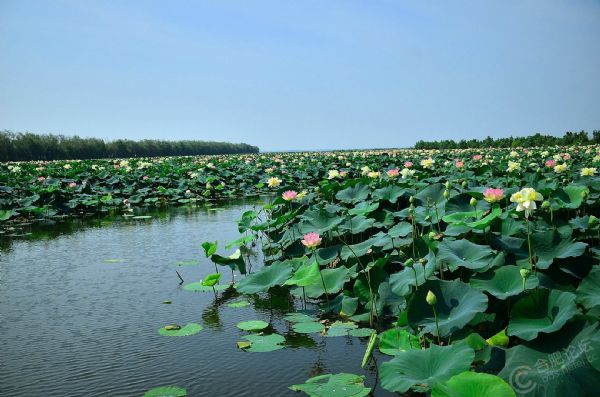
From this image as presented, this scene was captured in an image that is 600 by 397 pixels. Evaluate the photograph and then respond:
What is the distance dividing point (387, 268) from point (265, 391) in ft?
4.11

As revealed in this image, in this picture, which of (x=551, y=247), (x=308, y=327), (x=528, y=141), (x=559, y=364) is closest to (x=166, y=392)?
(x=308, y=327)

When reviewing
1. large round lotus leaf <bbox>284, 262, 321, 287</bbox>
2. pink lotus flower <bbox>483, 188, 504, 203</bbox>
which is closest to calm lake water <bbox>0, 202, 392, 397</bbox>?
large round lotus leaf <bbox>284, 262, 321, 287</bbox>

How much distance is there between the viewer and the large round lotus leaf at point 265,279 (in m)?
2.65

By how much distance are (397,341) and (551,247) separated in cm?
86

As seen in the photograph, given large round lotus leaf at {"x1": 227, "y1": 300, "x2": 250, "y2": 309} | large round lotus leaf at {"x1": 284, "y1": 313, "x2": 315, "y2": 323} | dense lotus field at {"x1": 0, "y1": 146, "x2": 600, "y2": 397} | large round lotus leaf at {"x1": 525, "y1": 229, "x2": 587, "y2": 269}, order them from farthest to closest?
1. large round lotus leaf at {"x1": 227, "y1": 300, "x2": 250, "y2": 309}
2. large round lotus leaf at {"x1": 284, "y1": 313, "x2": 315, "y2": 323}
3. large round lotus leaf at {"x1": 525, "y1": 229, "x2": 587, "y2": 269}
4. dense lotus field at {"x1": 0, "y1": 146, "x2": 600, "y2": 397}

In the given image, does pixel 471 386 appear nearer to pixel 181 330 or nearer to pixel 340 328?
pixel 340 328

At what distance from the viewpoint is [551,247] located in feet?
7.00

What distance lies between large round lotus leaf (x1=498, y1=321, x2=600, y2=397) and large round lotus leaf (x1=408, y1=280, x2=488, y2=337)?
0.93 ft

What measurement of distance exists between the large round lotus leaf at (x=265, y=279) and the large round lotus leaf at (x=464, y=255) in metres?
0.92

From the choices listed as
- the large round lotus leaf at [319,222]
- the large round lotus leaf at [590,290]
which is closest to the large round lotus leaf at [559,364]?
the large round lotus leaf at [590,290]

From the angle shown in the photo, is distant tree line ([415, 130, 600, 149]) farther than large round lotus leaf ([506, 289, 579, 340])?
Yes

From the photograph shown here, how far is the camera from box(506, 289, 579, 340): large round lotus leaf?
144 centimetres

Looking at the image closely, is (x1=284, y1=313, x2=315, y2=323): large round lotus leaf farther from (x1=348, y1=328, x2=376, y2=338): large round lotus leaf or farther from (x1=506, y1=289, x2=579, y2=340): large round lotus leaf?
(x1=506, y1=289, x2=579, y2=340): large round lotus leaf

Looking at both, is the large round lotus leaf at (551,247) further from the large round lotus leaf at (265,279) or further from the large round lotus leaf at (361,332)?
the large round lotus leaf at (265,279)
